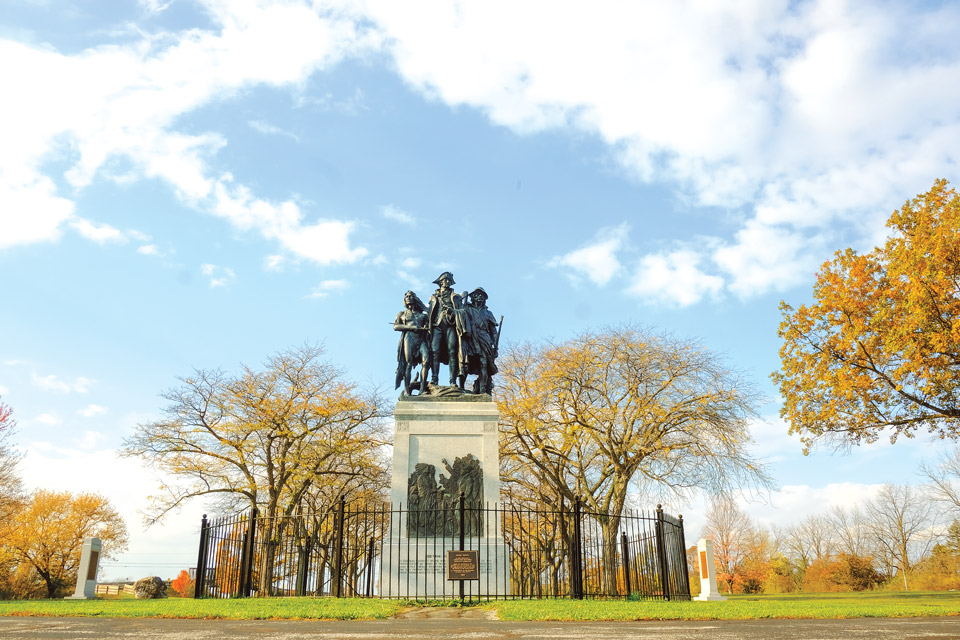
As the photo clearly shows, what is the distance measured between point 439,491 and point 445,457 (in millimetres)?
834

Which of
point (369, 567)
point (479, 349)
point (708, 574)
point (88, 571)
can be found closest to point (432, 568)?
point (369, 567)

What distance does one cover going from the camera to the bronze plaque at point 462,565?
12539 mm

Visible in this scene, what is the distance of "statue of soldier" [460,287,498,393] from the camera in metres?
18.0

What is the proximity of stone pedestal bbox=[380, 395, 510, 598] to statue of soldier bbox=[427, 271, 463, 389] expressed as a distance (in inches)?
49.3

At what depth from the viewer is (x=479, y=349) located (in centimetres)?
1806

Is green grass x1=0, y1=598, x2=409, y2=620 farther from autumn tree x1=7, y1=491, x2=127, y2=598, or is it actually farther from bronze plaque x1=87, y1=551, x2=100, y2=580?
autumn tree x1=7, y1=491, x2=127, y2=598

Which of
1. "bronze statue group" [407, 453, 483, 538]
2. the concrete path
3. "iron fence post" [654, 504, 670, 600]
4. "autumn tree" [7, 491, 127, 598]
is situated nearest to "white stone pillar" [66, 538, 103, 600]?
"bronze statue group" [407, 453, 483, 538]

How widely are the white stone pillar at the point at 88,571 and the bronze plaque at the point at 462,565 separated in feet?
36.1

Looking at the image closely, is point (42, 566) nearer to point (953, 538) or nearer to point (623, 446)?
point (623, 446)

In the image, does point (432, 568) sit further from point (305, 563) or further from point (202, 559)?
point (202, 559)

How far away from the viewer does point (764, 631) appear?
7.78m

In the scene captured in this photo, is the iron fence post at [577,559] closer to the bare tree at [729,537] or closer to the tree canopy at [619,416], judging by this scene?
the tree canopy at [619,416]

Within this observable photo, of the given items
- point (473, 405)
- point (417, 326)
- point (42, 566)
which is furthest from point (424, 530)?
point (42, 566)

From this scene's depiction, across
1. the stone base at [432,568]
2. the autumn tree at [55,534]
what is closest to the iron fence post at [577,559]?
the stone base at [432,568]
